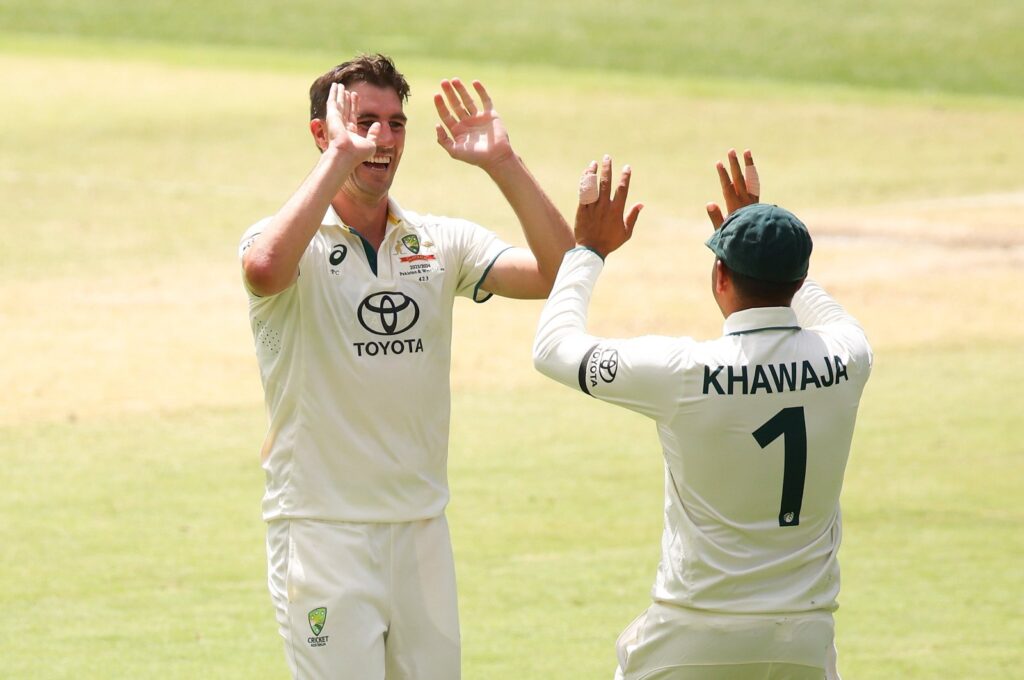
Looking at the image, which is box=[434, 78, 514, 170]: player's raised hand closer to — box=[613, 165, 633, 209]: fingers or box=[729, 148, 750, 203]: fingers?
box=[613, 165, 633, 209]: fingers

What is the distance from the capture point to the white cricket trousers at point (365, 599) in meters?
5.12

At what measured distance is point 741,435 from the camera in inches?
184

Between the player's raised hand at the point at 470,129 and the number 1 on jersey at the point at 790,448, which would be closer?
the number 1 on jersey at the point at 790,448

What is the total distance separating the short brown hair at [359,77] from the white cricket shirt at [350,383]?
0.38 meters

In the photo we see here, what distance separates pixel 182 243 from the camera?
18.5 meters

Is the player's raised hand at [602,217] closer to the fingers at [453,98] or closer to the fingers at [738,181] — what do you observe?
the fingers at [738,181]

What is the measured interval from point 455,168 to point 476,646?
52.1 feet

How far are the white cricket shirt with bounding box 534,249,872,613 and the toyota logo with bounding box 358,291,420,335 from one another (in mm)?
651

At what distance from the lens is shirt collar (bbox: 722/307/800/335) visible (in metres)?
4.75

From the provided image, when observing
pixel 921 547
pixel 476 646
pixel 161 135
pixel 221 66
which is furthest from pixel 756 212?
pixel 221 66

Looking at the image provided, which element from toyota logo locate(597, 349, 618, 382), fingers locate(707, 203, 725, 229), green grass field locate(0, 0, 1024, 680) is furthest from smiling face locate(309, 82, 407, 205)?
green grass field locate(0, 0, 1024, 680)

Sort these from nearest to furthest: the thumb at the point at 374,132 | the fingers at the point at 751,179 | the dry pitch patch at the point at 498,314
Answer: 1. the thumb at the point at 374,132
2. the fingers at the point at 751,179
3. the dry pitch patch at the point at 498,314

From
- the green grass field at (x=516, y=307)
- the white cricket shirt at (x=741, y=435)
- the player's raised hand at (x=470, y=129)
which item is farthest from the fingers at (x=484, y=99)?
the green grass field at (x=516, y=307)

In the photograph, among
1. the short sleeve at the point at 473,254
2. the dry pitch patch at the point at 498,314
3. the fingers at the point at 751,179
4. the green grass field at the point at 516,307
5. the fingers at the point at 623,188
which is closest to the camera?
the fingers at the point at 623,188
